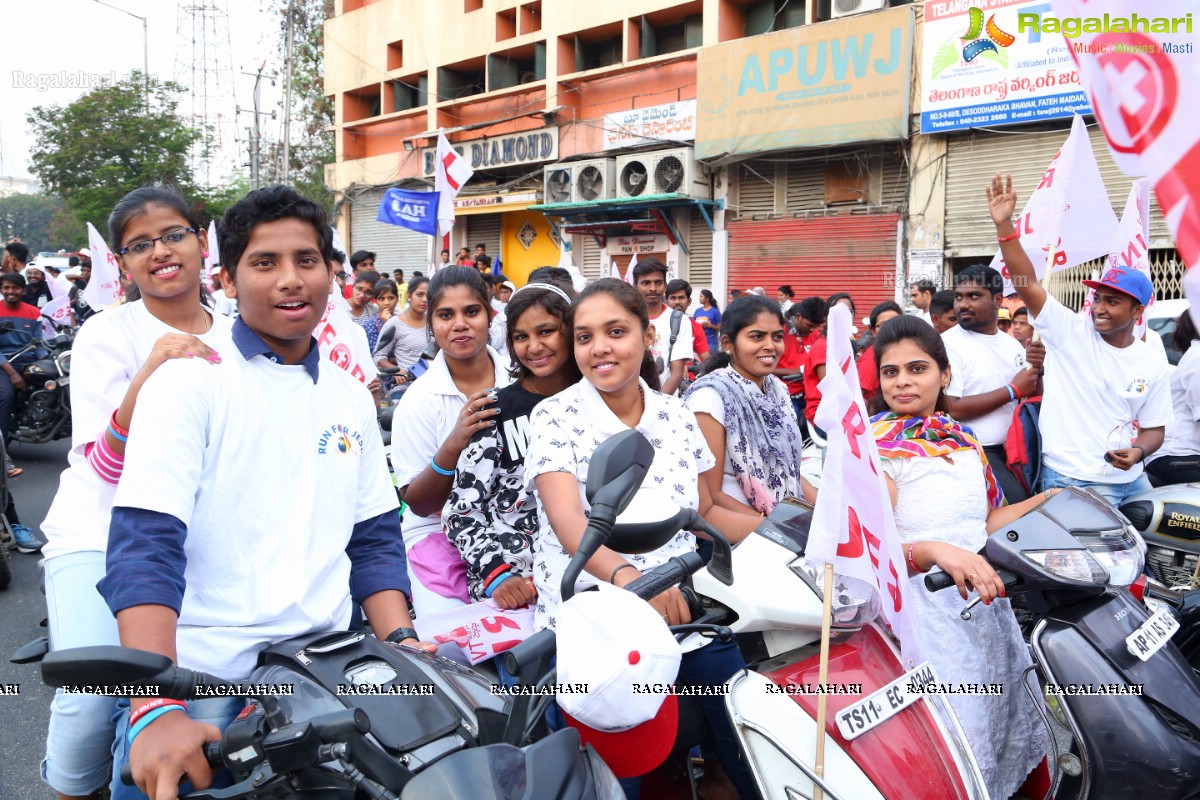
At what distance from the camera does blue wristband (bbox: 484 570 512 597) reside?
2.65 metres

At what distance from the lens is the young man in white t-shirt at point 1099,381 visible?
405 cm

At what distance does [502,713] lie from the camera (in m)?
1.38

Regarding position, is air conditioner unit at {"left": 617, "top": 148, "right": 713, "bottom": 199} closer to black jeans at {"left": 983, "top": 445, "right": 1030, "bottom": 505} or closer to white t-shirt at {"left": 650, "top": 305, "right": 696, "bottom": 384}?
white t-shirt at {"left": 650, "top": 305, "right": 696, "bottom": 384}

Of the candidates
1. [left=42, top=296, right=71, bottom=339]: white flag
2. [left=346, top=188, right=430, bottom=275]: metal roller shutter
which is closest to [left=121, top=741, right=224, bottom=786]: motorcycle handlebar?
[left=42, top=296, right=71, bottom=339]: white flag

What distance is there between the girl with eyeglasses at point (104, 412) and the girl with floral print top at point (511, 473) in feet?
2.85

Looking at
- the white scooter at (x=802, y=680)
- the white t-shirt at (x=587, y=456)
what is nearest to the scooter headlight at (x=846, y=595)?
the white scooter at (x=802, y=680)

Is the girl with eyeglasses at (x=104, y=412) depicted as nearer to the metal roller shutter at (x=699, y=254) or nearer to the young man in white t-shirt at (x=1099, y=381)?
the young man in white t-shirt at (x=1099, y=381)

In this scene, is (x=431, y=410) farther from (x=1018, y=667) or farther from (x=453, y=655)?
(x=1018, y=667)

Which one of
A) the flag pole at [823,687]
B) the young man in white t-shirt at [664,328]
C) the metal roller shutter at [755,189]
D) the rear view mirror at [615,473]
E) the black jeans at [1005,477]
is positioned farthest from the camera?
the metal roller shutter at [755,189]

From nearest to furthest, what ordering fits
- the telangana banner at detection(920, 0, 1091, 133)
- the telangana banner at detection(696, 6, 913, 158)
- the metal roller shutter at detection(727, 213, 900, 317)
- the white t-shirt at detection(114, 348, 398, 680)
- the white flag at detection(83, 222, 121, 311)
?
the white t-shirt at detection(114, 348, 398, 680), the white flag at detection(83, 222, 121, 311), the telangana banner at detection(920, 0, 1091, 133), the telangana banner at detection(696, 6, 913, 158), the metal roller shutter at detection(727, 213, 900, 317)

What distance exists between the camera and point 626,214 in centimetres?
1881

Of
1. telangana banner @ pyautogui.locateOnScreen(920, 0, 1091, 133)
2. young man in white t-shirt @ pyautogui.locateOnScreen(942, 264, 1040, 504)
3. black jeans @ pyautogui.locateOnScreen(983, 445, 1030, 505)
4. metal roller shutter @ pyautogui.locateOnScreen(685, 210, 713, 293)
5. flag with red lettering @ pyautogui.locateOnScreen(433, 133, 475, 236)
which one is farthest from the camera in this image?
metal roller shutter @ pyautogui.locateOnScreen(685, 210, 713, 293)

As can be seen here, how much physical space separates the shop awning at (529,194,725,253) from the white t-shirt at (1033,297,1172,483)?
13346 mm

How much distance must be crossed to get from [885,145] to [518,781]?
15.4 meters
